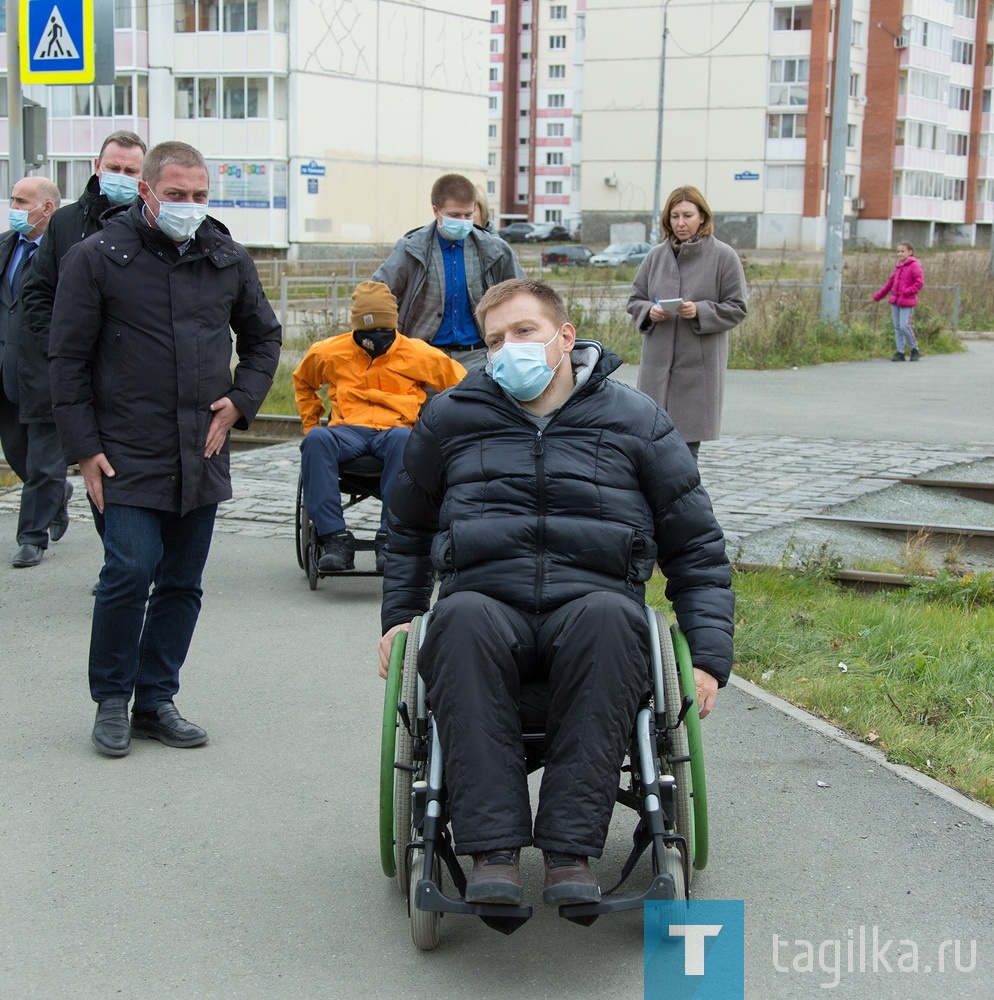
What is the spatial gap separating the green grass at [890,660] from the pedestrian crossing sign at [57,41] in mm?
6694

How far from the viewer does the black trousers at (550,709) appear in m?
3.60

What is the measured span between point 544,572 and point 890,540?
5793 mm

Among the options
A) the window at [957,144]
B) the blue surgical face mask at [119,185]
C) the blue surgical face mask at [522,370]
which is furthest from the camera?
the window at [957,144]

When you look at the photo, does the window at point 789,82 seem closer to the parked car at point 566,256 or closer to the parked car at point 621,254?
the parked car at point 621,254

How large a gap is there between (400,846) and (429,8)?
62727 mm

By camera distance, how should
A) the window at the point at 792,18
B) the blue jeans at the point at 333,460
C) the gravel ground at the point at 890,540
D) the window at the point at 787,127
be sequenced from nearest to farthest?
the blue jeans at the point at 333,460 < the gravel ground at the point at 890,540 < the window at the point at 792,18 < the window at the point at 787,127

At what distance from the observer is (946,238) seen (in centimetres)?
9194

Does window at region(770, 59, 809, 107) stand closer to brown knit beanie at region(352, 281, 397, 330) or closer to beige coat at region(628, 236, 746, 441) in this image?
beige coat at region(628, 236, 746, 441)

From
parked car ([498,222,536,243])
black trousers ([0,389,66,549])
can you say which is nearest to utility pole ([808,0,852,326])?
black trousers ([0,389,66,549])

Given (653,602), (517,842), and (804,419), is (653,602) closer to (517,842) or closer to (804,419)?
(517,842)

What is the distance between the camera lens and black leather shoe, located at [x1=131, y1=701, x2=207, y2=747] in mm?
5430

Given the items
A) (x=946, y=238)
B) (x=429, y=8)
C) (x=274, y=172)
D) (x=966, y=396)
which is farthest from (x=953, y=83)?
(x=966, y=396)

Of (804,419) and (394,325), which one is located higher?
(394,325)

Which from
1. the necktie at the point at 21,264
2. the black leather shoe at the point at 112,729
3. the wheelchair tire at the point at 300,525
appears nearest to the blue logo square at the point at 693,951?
the black leather shoe at the point at 112,729
